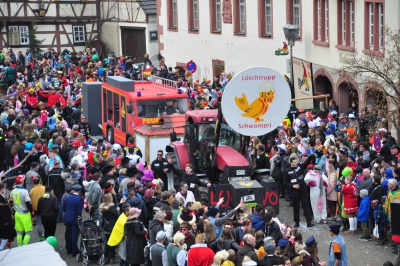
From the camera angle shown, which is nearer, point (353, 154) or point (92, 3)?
point (353, 154)

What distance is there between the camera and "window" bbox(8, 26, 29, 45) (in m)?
53.6

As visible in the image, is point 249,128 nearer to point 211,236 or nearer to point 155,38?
point 211,236

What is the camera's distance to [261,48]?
40000 mm

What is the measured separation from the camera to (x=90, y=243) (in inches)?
805

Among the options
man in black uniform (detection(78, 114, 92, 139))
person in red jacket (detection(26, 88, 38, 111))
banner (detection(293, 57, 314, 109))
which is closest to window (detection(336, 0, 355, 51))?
banner (detection(293, 57, 314, 109))

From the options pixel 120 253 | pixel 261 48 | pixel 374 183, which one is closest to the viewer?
pixel 120 253

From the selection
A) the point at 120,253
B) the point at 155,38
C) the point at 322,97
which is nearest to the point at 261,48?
the point at 322,97

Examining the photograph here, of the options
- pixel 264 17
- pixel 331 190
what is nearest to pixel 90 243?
pixel 331 190

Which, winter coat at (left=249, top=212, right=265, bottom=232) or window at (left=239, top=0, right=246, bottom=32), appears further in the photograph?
window at (left=239, top=0, right=246, bottom=32)

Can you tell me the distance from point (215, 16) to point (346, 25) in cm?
1029

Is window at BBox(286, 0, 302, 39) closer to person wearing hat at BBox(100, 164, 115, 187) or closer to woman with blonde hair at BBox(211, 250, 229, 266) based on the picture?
person wearing hat at BBox(100, 164, 115, 187)

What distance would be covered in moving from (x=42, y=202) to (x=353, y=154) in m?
7.33

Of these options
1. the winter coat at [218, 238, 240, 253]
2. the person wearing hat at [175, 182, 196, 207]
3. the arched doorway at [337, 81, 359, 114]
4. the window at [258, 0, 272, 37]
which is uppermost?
the window at [258, 0, 272, 37]

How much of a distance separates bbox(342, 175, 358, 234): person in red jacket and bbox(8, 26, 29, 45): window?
112 feet
